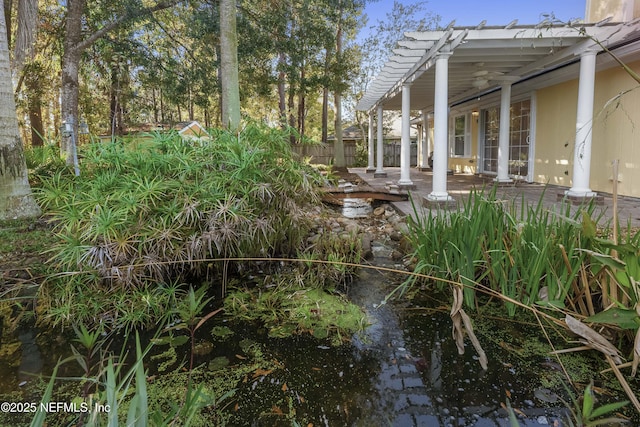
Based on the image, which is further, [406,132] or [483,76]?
[406,132]

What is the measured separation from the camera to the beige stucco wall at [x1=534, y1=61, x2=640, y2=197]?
6.05m

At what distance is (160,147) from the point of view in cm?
332

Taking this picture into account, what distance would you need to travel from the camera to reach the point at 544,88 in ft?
27.5

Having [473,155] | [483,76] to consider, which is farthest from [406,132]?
[473,155]

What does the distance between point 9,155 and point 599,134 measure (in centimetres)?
911

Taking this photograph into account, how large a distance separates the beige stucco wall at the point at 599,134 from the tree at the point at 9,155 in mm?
6797

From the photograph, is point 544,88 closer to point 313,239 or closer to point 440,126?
point 440,126

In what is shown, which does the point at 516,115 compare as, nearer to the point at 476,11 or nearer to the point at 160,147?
the point at 160,147

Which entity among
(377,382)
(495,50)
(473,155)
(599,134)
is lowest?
(377,382)

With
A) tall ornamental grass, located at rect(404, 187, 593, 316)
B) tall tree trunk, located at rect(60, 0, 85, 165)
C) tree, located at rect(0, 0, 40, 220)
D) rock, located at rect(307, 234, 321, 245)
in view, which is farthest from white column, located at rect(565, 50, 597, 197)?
tall tree trunk, located at rect(60, 0, 85, 165)

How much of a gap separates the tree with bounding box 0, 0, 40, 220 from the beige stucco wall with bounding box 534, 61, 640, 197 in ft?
22.3

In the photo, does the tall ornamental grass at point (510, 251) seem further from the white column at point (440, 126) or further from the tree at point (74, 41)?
the tree at point (74, 41)

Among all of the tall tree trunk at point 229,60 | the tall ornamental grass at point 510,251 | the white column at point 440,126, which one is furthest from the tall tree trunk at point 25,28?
the tall ornamental grass at point 510,251

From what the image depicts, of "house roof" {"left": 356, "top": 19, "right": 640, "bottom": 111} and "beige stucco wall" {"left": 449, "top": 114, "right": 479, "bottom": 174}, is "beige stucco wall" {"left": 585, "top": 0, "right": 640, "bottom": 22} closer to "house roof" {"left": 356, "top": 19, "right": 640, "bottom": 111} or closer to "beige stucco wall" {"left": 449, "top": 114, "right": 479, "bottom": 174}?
"house roof" {"left": 356, "top": 19, "right": 640, "bottom": 111}
